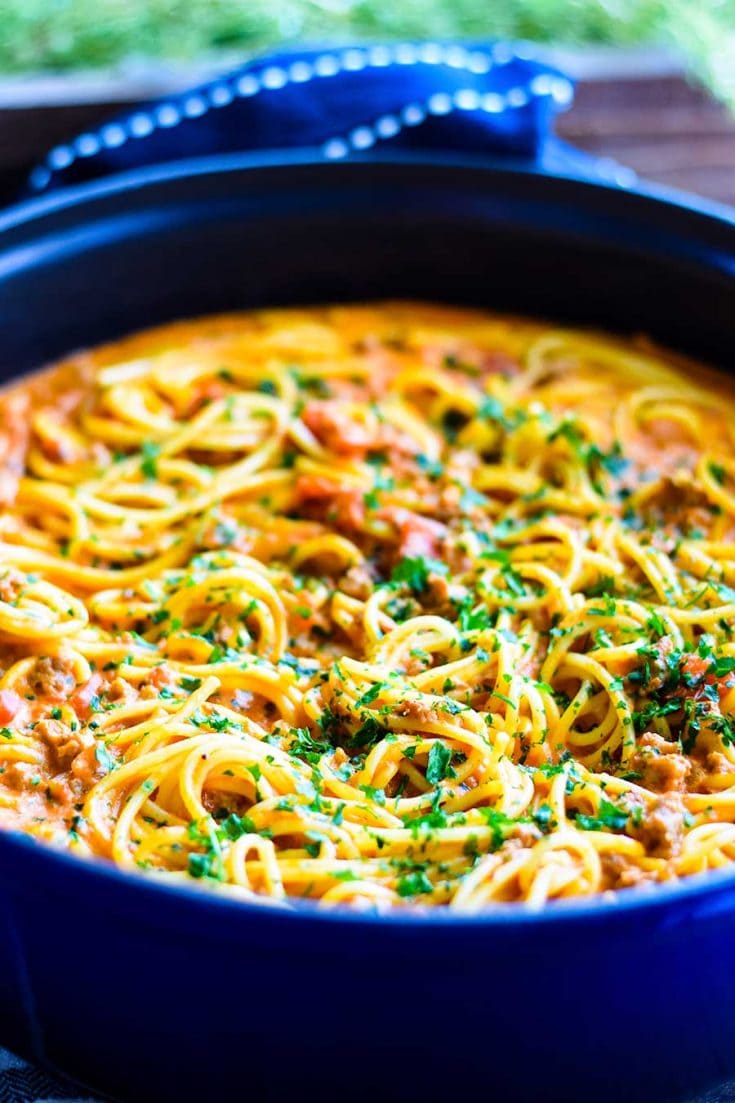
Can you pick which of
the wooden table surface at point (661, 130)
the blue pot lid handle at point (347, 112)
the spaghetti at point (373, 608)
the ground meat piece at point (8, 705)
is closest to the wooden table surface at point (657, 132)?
the wooden table surface at point (661, 130)

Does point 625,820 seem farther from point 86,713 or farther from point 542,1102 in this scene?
point 86,713

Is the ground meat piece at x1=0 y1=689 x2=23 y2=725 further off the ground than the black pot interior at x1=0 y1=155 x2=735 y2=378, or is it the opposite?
the black pot interior at x1=0 y1=155 x2=735 y2=378

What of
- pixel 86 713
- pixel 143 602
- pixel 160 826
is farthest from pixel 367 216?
pixel 160 826

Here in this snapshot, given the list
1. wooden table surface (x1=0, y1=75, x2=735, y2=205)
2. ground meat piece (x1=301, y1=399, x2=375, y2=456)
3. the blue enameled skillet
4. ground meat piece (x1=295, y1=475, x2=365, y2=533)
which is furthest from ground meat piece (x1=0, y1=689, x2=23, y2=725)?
wooden table surface (x1=0, y1=75, x2=735, y2=205)

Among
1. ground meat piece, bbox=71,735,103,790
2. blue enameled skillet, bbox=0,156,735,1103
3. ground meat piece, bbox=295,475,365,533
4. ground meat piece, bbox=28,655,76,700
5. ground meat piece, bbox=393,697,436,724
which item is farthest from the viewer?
ground meat piece, bbox=295,475,365,533

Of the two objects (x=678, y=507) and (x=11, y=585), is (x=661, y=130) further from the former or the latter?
(x=11, y=585)

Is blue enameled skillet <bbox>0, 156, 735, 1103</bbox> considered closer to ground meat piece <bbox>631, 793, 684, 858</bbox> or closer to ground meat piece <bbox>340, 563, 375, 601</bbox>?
ground meat piece <bbox>631, 793, 684, 858</bbox>
